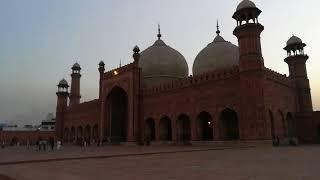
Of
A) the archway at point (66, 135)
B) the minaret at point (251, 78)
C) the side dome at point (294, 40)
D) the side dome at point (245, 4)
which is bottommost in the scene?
the archway at point (66, 135)

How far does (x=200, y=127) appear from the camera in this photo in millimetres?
22047

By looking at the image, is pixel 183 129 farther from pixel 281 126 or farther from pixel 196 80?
pixel 281 126

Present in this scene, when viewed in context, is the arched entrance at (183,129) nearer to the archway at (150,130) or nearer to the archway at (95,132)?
the archway at (150,130)

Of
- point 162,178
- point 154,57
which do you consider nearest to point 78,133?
point 154,57

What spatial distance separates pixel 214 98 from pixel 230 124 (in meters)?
2.15

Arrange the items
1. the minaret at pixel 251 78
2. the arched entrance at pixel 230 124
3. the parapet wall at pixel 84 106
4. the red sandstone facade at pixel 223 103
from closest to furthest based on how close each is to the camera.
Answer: the minaret at pixel 251 78 → the red sandstone facade at pixel 223 103 → the arched entrance at pixel 230 124 → the parapet wall at pixel 84 106

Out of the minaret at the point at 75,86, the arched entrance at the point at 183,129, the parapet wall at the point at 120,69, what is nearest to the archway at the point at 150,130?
the arched entrance at the point at 183,129

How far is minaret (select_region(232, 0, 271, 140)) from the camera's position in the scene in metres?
17.8

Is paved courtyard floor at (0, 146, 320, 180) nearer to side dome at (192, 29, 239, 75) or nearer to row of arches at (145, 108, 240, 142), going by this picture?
row of arches at (145, 108, 240, 142)

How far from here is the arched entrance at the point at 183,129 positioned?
23500 millimetres

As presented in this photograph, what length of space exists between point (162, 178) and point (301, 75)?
21205mm

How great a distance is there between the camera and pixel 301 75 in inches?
920

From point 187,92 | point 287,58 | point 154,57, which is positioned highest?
point 154,57

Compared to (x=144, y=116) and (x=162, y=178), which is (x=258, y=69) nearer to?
(x=144, y=116)
